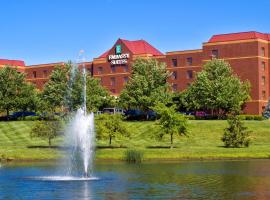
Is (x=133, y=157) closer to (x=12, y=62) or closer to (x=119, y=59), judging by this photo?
(x=119, y=59)

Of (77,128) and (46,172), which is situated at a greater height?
(77,128)

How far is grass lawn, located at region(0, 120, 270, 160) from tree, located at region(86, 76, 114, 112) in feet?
29.5

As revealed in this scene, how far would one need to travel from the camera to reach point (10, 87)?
101250 mm

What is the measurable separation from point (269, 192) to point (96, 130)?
36.8m

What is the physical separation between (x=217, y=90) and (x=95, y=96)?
20.1m

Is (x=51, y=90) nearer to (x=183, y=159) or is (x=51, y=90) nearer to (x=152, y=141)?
(x=152, y=141)

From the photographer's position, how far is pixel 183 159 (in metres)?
53.8

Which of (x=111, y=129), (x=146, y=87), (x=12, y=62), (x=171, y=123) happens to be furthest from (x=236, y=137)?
(x=12, y=62)

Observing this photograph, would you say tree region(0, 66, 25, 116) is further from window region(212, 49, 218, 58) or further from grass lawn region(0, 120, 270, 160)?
window region(212, 49, 218, 58)

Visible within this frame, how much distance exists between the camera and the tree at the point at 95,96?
95200 millimetres

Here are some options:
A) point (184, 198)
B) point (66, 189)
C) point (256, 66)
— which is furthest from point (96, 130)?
point (256, 66)

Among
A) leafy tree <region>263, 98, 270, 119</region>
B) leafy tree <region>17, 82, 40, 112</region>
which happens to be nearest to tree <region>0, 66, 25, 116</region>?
leafy tree <region>17, 82, 40, 112</region>

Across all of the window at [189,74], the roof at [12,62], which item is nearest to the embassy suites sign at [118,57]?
the window at [189,74]

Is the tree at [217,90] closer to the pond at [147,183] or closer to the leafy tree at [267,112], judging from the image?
the leafy tree at [267,112]
